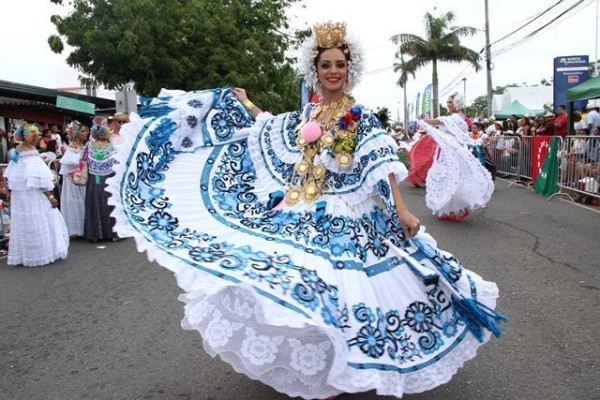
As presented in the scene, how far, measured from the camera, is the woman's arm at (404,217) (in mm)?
2967

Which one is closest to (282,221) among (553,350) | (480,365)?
(480,365)

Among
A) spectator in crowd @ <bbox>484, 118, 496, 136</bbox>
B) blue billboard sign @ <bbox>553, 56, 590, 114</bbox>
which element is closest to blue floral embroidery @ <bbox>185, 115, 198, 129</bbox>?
spectator in crowd @ <bbox>484, 118, 496, 136</bbox>

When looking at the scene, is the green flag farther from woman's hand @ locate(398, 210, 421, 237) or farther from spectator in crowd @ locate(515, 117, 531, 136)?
woman's hand @ locate(398, 210, 421, 237)

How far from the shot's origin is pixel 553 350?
383 cm

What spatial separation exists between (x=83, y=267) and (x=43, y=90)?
47.4ft

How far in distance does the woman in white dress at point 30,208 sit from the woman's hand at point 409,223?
221 inches

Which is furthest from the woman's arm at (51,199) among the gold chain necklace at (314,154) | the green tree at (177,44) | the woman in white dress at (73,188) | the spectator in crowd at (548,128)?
the spectator in crowd at (548,128)

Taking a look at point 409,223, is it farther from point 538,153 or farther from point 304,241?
point 538,153

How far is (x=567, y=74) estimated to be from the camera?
19.7 meters

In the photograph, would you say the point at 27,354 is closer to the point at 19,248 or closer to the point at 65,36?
the point at 19,248

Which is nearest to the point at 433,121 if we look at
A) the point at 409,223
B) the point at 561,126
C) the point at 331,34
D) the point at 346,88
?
the point at 346,88

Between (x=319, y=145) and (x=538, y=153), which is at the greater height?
(x=319, y=145)

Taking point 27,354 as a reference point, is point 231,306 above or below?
above

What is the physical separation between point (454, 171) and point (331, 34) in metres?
5.52
